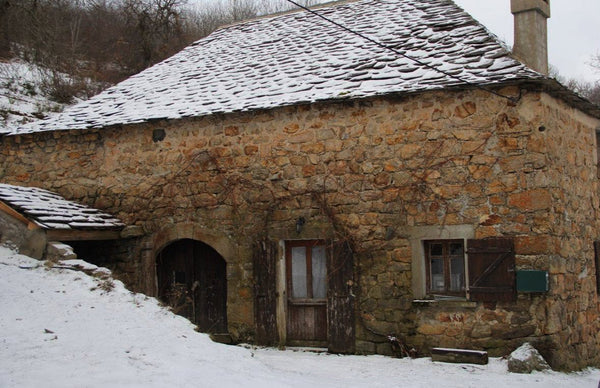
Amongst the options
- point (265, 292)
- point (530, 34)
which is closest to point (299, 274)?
point (265, 292)

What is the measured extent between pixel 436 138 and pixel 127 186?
16.9ft

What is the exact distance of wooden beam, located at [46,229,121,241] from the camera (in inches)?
342

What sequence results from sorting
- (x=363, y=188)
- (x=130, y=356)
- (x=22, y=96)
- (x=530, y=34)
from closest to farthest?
(x=130, y=356) < (x=530, y=34) < (x=363, y=188) < (x=22, y=96)

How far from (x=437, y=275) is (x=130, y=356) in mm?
4750

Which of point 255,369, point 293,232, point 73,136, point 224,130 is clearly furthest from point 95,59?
point 255,369

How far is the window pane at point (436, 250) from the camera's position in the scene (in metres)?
8.64

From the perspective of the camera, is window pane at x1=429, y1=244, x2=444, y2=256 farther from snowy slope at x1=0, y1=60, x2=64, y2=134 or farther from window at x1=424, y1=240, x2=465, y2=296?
snowy slope at x1=0, y1=60, x2=64, y2=134

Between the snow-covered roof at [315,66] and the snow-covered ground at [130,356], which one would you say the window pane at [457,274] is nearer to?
the snow-covered ground at [130,356]

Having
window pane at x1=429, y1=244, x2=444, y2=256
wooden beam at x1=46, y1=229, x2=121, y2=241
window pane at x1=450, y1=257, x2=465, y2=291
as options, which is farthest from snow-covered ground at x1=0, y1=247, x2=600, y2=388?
window pane at x1=429, y1=244, x2=444, y2=256

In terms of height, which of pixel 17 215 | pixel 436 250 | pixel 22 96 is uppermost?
pixel 22 96

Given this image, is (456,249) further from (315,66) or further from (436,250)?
(315,66)

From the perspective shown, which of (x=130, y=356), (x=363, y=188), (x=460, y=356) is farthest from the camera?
(x=363, y=188)

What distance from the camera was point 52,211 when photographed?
9.43 m

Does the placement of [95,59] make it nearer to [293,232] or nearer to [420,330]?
[293,232]
